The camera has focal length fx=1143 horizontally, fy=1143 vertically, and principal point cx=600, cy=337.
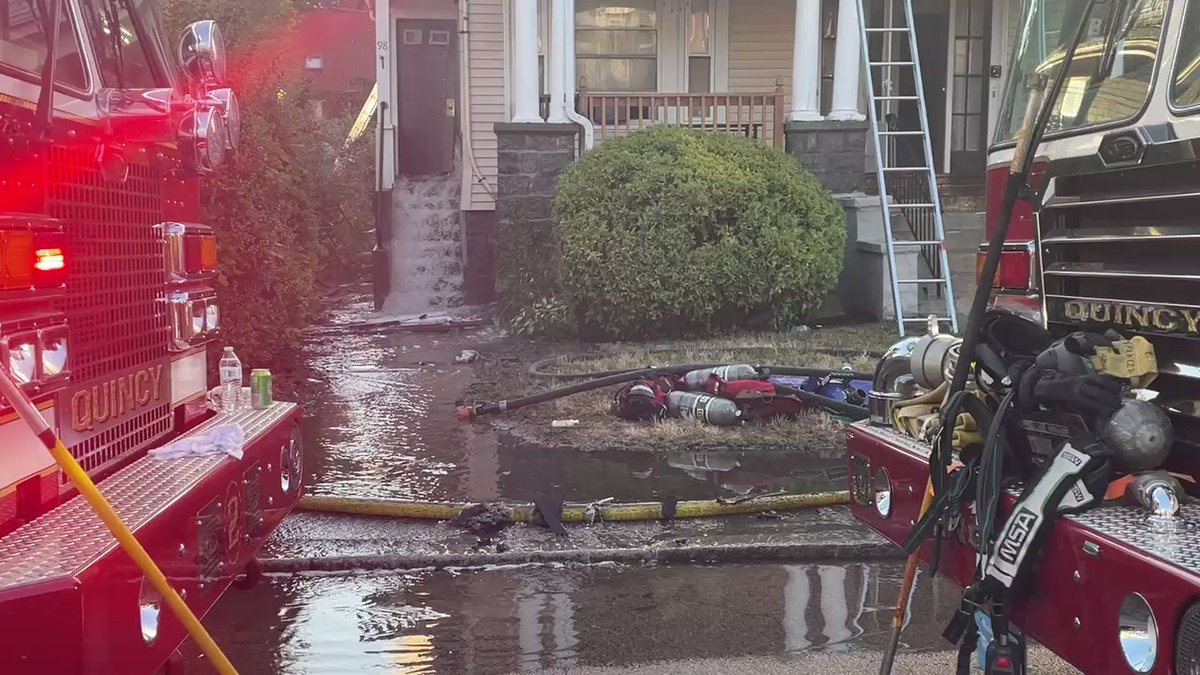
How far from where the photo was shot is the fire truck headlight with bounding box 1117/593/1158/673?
2291mm

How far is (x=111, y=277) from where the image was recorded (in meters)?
3.14

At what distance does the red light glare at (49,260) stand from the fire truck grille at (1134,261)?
2590 mm

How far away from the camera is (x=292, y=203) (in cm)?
1035

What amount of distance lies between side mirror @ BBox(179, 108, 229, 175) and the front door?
12684 mm

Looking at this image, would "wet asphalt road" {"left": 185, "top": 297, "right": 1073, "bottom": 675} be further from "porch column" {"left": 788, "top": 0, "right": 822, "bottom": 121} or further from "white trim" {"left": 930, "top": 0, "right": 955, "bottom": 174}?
"white trim" {"left": 930, "top": 0, "right": 955, "bottom": 174}

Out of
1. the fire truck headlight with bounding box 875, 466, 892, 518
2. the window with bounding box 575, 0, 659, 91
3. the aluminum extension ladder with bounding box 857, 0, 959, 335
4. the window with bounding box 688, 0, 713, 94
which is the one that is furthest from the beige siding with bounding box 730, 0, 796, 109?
the fire truck headlight with bounding box 875, 466, 892, 518

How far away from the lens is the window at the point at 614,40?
14984mm

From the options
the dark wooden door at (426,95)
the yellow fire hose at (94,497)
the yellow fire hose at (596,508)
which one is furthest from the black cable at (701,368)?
the dark wooden door at (426,95)

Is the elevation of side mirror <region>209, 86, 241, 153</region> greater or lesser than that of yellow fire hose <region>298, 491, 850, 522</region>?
greater

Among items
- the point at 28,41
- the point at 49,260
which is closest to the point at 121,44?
the point at 28,41

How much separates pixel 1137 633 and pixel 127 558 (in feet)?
6.89

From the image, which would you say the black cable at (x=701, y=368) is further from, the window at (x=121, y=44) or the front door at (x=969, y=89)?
the front door at (x=969, y=89)

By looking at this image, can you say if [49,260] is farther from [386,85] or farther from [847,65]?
[386,85]

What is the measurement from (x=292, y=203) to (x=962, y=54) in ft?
30.3
